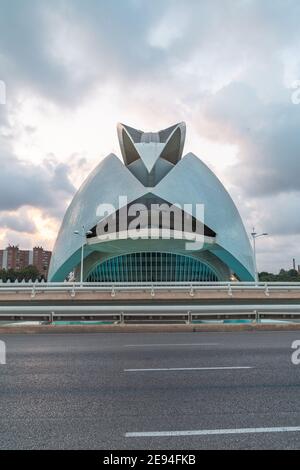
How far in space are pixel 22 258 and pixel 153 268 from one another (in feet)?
407

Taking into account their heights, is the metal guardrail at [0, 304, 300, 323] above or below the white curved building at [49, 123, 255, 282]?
below

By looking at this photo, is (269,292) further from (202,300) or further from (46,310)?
(46,310)

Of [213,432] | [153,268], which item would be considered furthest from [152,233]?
[213,432]

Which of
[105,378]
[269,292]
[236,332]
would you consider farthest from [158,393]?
[269,292]

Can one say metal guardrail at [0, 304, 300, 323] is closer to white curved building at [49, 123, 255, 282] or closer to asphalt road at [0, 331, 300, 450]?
asphalt road at [0, 331, 300, 450]

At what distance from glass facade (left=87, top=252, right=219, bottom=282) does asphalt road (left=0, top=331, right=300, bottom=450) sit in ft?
102

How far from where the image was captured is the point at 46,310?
11.7 metres

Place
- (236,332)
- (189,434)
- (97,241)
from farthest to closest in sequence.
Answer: (97,241) → (236,332) → (189,434)

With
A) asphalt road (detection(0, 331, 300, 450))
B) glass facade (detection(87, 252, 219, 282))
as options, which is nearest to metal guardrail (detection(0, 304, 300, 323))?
asphalt road (detection(0, 331, 300, 450))

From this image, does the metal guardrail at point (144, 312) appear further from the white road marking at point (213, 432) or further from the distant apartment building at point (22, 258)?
the distant apartment building at point (22, 258)

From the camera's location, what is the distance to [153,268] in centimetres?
3909

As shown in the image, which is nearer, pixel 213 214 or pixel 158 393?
pixel 158 393

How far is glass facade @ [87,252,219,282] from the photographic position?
127 ft
